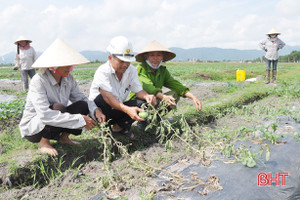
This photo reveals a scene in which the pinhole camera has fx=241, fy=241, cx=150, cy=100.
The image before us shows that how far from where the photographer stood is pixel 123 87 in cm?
299

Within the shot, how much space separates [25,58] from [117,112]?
4.80 metres

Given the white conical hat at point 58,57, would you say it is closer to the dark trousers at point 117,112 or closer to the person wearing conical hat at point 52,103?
the person wearing conical hat at point 52,103

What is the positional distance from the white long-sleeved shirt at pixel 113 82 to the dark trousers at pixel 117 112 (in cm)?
10

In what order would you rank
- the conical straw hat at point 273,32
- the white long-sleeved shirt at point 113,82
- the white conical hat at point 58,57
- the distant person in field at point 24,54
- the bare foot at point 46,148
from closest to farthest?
the white conical hat at point 58,57 < the bare foot at point 46,148 < the white long-sleeved shirt at point 113,82 < the distant person in field at point 24,54 < the conical straw hat at point 273,32

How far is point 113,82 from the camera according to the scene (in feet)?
9.50

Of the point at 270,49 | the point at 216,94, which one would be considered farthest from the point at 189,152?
the point at 270,49

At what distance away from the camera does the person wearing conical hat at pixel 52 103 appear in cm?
232

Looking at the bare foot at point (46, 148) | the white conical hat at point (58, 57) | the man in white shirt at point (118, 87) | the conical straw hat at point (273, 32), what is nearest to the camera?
the white conical hat at point (58, 57)

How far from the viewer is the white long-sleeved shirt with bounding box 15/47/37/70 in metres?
6.53

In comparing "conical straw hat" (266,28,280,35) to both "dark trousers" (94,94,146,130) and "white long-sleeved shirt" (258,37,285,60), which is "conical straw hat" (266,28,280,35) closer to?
"white long-sleeved shirt" (258,37,285,60)

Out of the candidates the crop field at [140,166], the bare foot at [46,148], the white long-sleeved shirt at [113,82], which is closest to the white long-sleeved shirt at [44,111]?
the bare foot at [46,148]

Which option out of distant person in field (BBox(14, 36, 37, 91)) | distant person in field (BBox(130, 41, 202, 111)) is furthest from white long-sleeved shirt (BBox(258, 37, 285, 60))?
distant person in field (BBox(14, 36, 37, 91))

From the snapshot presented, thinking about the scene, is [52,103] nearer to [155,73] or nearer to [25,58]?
[155,73]

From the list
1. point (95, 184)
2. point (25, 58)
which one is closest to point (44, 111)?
point (95, 184)
